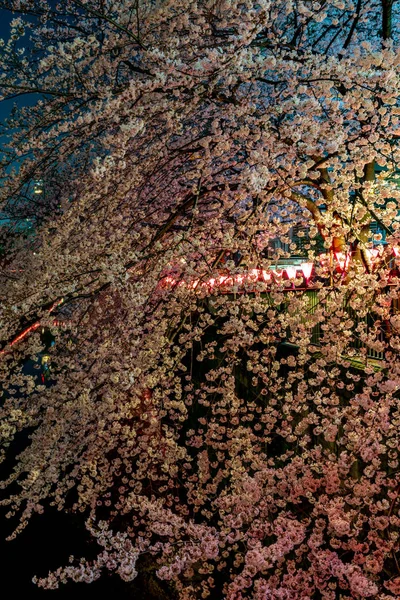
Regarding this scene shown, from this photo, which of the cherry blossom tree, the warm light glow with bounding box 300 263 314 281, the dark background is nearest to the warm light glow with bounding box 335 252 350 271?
the cherry blossom tree

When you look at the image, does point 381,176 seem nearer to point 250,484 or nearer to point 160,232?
point 160,232

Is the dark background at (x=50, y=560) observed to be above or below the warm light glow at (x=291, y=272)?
below

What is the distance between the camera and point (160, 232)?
6355 mm

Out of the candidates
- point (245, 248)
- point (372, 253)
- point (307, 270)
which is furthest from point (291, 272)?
point (245, 248)

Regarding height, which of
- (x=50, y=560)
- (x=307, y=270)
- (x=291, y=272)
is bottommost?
(x=50, y=560)

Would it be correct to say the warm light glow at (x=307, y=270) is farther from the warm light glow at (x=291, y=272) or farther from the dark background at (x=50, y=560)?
the dark background at (x=50, y=560)

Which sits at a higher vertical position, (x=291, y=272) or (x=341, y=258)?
(x=341, y=258)

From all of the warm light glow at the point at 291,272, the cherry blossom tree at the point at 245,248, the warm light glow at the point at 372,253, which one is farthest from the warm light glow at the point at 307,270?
the warm light glow at the point at 372,253

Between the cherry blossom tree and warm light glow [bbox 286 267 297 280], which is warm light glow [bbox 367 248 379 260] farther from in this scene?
warm light glow [bbox 286 267 297 280]

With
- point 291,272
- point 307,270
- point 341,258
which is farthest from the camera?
point 291,272

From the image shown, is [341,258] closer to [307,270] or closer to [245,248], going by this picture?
[245,248]

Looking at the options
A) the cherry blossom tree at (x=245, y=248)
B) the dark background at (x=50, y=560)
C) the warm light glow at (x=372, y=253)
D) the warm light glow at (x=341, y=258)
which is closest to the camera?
the cherry blossom tree at (x=245, y=248)

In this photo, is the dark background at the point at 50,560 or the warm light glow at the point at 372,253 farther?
the dark background at the point at 50,560

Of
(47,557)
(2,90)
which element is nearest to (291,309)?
(2,90)
